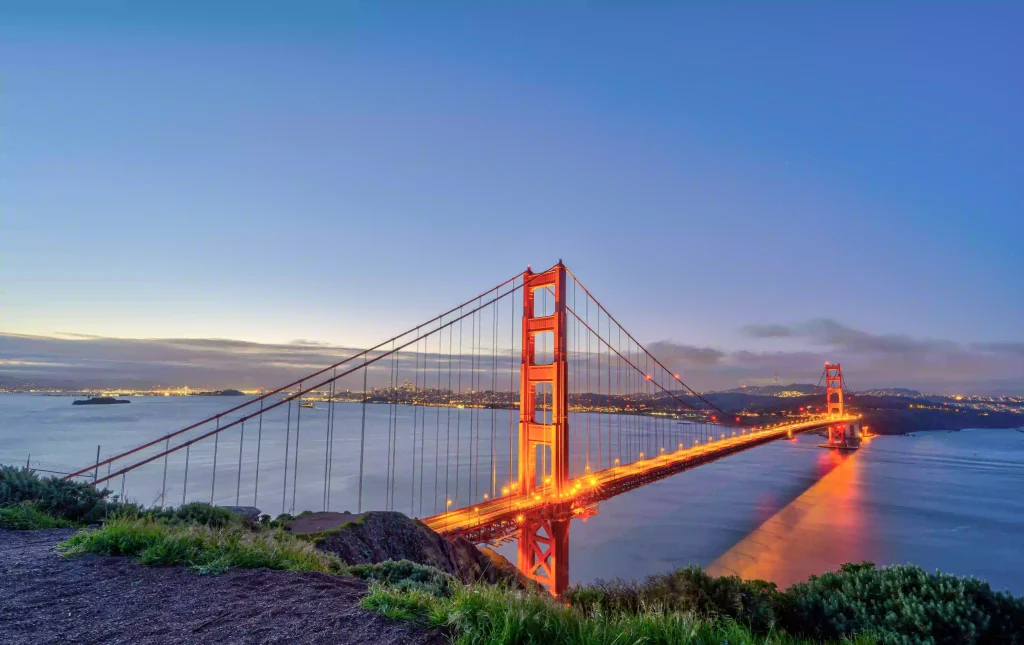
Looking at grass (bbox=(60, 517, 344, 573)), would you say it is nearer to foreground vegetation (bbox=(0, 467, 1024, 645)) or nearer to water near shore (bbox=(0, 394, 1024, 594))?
foreground vegetation (bbox=(0, 467, 1024, 645))

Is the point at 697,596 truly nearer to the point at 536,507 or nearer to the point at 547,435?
the point at 536,507

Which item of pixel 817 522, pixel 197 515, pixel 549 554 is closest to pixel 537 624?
pixel 197 515

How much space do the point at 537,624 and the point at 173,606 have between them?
3.37 m

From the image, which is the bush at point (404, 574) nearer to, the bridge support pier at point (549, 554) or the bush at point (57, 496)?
the bush at point (57, 496)

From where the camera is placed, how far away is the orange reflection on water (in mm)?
29953

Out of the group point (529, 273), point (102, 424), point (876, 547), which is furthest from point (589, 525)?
point (102, 424)

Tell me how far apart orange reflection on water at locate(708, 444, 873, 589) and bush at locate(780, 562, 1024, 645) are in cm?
2342

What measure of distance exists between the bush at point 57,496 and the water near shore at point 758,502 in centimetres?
809

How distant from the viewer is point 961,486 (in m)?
57.1

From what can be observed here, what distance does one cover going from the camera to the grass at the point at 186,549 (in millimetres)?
5684

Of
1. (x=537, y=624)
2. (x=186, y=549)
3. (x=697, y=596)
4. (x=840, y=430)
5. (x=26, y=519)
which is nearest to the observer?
(x=537, y=624)

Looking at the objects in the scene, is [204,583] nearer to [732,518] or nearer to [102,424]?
[732,518]

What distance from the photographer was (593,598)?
731 centimetres

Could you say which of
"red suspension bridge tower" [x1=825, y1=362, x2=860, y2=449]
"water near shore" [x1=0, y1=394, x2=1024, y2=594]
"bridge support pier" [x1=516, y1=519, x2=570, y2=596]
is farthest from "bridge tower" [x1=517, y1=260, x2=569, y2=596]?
"red suspension bridge tower" [x1=825, y1=362, x2=860, y2=449]
